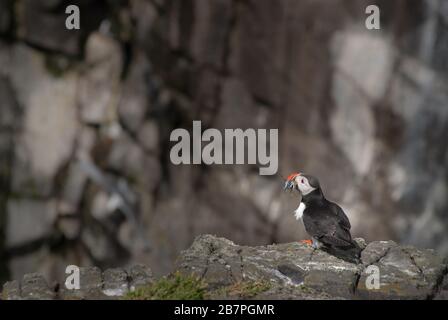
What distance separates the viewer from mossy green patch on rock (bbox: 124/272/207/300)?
3.97 m

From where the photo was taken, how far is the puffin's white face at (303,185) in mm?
5164

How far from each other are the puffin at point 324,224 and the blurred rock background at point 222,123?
9.05 meters

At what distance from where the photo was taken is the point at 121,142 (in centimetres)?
1423

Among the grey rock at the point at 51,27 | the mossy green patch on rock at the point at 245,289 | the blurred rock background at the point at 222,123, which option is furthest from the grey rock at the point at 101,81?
the mossy green patch on rock at the point at 245,289

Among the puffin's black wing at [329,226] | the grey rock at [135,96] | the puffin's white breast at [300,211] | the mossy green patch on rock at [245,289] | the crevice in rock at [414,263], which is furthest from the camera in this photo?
the grey rock at [135,96]

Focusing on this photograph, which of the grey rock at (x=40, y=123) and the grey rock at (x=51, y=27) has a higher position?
the grey rock at (x=51, y=27)

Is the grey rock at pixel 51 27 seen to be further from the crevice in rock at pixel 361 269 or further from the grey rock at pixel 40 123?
the crevice in rock at pixel 361 269

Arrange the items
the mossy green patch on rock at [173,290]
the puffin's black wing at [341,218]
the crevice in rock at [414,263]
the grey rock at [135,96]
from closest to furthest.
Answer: the mossy green patch on rock at [173,290]
the crevice in rock at [414,263]
the puffin's black wing at [341,218]
the grey rock at [135,96]

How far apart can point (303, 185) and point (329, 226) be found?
0.55m

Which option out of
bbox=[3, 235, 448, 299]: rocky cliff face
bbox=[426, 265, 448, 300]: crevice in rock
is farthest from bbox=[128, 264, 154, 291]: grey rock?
bbox=[426, 265, 448, 300]: crevice in rock

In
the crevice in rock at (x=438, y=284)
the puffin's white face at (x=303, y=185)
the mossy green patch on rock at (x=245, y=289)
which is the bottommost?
the crevice in rock at (x=438, y=284)

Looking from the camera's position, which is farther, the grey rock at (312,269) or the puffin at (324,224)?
the puffin at (324,224)

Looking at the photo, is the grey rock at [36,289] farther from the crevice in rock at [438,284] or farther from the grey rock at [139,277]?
the crevice in rock at [438,284]

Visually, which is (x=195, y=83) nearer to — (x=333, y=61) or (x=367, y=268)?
(x=333, y=61)
